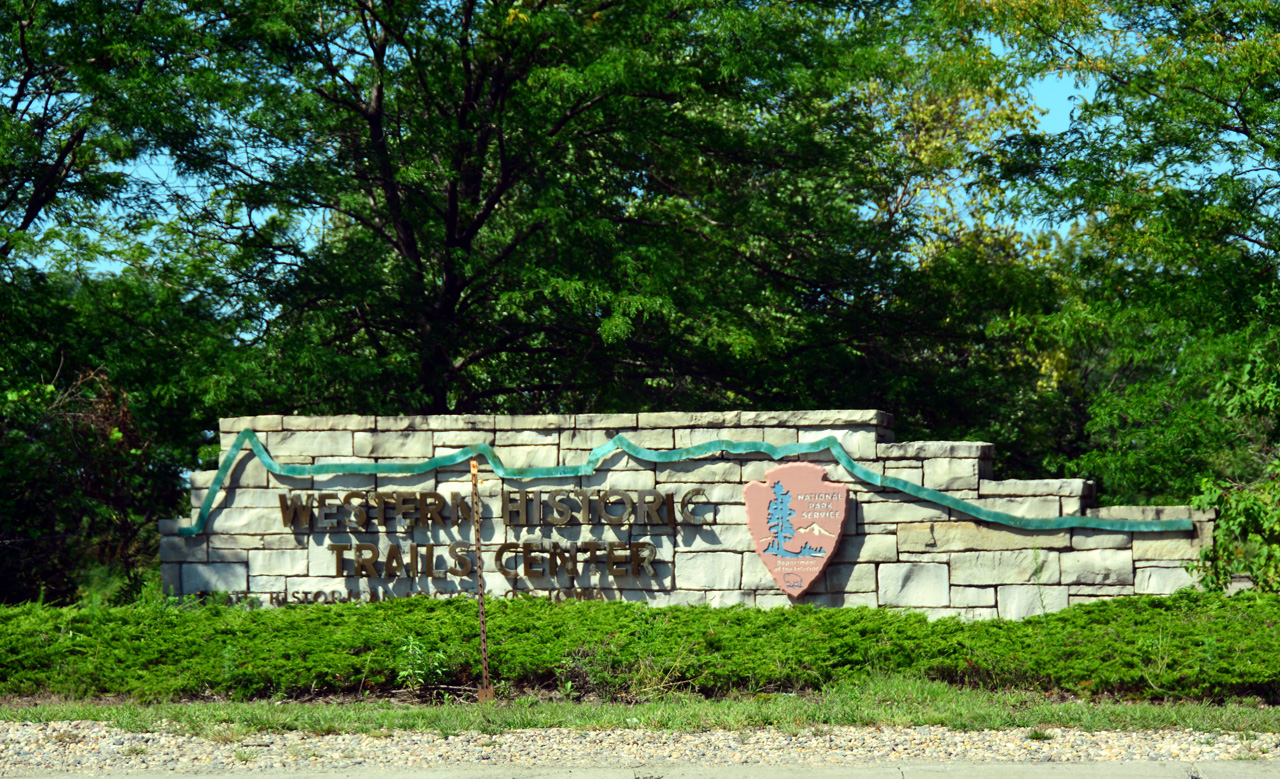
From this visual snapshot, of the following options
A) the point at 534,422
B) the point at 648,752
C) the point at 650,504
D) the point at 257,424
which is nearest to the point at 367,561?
the point at 257,424

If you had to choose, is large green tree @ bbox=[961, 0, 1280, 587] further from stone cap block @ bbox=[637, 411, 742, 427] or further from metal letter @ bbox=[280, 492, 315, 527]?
metal letter @ bbox=[280, 492, 315, 527]

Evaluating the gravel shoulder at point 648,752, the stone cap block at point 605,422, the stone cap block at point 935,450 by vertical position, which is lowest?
the gravel shoulder at point 648,752

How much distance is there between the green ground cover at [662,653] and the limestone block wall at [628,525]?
514 millimetres

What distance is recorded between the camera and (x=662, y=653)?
8016mm

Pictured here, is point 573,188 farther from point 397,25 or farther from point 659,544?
point 659,544

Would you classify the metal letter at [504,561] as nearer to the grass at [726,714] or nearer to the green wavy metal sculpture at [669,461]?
the green wavy metal sculpture at [669,461]

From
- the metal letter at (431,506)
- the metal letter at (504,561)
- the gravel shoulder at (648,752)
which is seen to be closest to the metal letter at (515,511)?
the metal letter at (504,561)

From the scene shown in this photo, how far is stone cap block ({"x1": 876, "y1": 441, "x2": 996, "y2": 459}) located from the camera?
905 centimetres

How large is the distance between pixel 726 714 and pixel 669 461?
3.03 metres

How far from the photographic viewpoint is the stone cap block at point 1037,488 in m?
8.84

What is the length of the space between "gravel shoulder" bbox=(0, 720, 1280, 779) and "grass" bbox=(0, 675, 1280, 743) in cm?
11

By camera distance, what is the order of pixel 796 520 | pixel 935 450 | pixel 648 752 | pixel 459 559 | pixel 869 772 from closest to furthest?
pixel 869 772 → pixel 648 752 → pixel 935 450 → pixel 796 520 → pixel 459 559

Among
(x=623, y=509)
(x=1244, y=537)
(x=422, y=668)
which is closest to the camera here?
(x=422, y=668)

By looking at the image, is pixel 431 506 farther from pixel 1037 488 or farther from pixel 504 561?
pixel 1037 488
